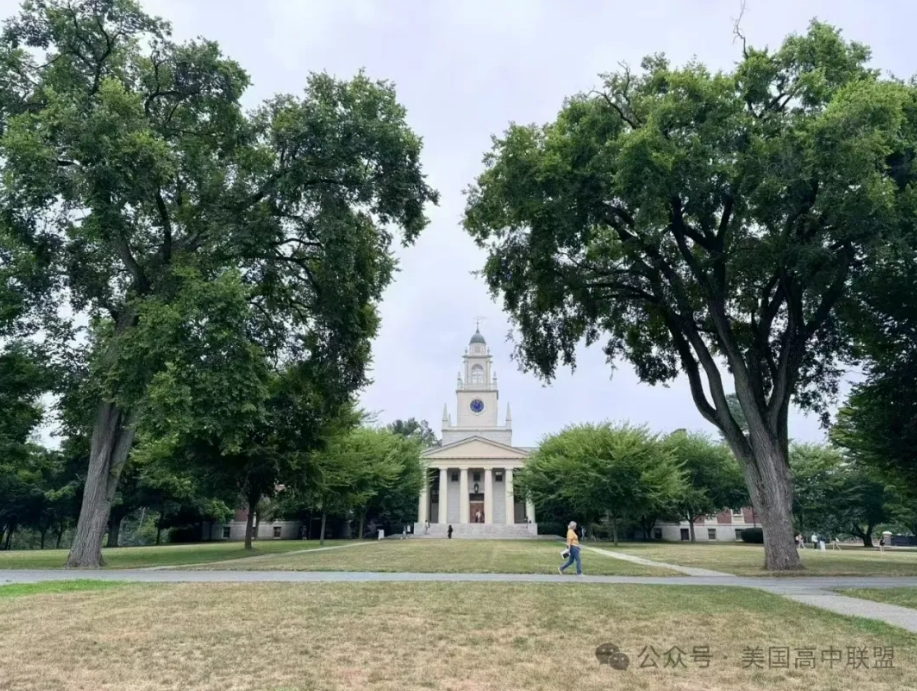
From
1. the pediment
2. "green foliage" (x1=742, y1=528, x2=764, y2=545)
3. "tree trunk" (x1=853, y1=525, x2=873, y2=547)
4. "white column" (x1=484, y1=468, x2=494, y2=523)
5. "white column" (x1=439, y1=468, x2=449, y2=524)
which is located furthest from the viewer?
the pediment

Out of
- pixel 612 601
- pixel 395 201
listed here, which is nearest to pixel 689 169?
pixel 395 201

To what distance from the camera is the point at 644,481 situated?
40.5 metres

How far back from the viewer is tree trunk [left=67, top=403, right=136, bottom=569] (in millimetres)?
19703

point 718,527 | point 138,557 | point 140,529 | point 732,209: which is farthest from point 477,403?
point 732,209

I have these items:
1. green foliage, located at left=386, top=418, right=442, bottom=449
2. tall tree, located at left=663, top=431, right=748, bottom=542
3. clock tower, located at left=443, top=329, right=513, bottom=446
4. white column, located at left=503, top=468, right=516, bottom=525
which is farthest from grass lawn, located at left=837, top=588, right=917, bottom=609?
green foliage, located at left=386, top=418, right=442, bottom=449

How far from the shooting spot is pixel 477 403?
3305 inches

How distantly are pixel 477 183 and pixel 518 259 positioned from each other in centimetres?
278

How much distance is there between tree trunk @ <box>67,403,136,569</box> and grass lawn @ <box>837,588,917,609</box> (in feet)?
60.1

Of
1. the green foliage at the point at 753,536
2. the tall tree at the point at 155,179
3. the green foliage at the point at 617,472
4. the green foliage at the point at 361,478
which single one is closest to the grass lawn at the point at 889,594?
the tall tree at the point at 155,179

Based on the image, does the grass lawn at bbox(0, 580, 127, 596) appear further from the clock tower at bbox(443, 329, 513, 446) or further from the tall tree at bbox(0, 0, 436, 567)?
the clock tower at bbox(443, 329, 513, 446)

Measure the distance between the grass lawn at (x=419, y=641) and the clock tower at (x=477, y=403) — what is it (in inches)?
2819

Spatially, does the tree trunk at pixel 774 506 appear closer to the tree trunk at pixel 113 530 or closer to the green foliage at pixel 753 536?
the green foliage at pixel 753 536

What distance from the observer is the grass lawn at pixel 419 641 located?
19.9 ft

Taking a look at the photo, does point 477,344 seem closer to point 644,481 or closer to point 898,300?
point 644,481
